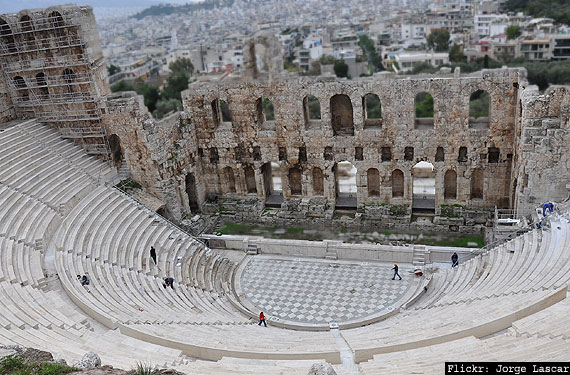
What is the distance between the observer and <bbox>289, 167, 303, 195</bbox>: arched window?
28.1m

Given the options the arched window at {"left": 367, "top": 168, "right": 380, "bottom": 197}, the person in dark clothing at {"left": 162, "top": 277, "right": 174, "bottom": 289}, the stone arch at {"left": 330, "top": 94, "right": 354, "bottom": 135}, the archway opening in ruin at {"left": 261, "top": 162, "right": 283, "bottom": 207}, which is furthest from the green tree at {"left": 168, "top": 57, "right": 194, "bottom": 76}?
the person in dark clothing at {"left": 162, "top": 277, "right": 174, "bottom": 289}

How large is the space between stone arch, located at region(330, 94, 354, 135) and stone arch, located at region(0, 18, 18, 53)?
56.7ft

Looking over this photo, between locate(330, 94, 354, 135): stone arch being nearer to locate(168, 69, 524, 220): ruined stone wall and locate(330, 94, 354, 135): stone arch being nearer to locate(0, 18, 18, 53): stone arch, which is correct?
locate(168, 69, 524, 220): ruined stone wall

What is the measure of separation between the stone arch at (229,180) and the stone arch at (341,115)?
21.5 feet

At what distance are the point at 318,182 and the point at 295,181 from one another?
1.37 meters

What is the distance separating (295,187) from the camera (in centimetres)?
2870

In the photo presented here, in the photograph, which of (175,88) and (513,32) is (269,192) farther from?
A: (513,32)

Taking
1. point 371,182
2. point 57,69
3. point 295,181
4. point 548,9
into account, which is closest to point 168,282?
point 295,181

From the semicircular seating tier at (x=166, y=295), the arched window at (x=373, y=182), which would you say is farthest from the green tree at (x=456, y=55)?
the semicircular seating tier at (x=166, y=295)

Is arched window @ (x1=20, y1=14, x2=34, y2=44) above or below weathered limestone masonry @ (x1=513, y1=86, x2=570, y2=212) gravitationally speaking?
above

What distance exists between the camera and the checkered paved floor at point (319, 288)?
772 inches

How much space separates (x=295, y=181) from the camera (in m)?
28.5

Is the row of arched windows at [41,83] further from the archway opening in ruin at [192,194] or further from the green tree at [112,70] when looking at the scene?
the green tree at [112,70]

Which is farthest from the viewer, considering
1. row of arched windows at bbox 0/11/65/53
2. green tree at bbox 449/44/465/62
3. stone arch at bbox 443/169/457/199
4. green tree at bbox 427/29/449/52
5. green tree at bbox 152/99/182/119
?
green tree at bbox 427/29/449/52
